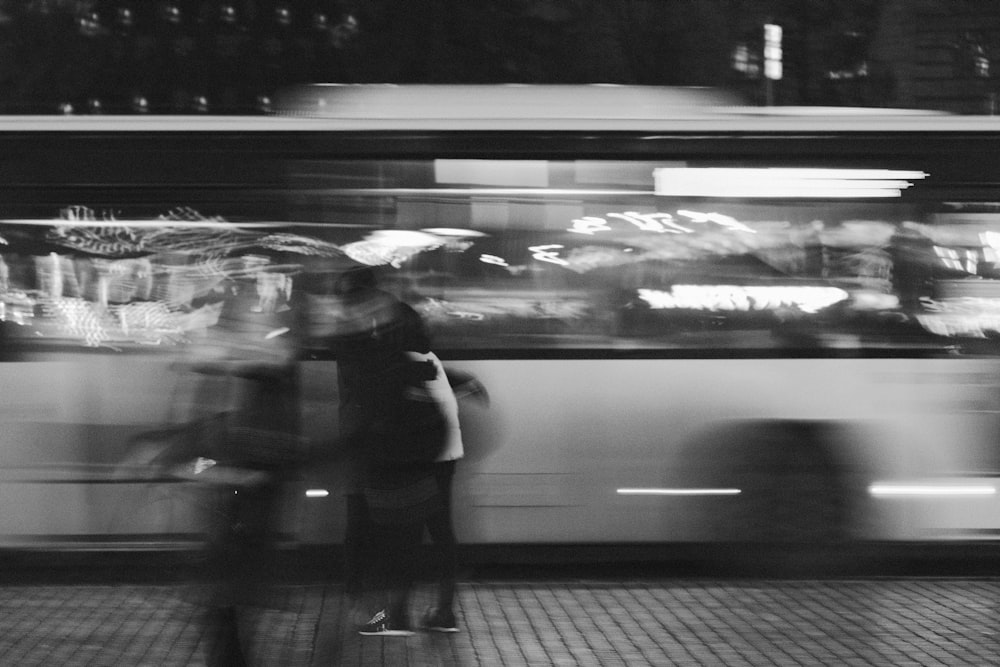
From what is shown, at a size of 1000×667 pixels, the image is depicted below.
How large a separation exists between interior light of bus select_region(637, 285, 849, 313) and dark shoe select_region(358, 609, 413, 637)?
267 cm

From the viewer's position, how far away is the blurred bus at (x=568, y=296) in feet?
26.0

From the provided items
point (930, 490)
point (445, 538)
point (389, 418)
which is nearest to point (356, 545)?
point (445, 538)

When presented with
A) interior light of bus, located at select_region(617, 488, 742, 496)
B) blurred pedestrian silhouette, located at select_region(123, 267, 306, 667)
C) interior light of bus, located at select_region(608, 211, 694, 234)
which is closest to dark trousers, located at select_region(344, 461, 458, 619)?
blurred pedestrian silhouette, located at select_region(123, 267, 306, 667)

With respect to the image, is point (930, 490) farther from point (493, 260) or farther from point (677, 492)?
point (493, 260)

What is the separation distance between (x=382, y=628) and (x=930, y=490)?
3.69m

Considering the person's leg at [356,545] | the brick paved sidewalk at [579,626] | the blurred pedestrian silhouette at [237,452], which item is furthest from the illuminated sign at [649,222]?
the blurred pedestrian silhouette at [237,452]

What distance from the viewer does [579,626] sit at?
6867 mm

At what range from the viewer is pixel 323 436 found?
26.1 feet

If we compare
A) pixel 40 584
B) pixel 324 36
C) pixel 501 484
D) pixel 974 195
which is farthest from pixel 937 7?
A: pixel 40 584

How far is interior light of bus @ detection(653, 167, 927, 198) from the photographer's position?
8062 millimetres

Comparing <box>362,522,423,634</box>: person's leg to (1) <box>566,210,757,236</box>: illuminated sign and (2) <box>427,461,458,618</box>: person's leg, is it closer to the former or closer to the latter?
(2) <box>427,461,458,618</box>: person's leg

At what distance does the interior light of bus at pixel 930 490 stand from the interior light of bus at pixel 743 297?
1198mm

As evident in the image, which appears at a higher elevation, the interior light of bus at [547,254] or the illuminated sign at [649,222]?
the illuminated sign at [649,222]

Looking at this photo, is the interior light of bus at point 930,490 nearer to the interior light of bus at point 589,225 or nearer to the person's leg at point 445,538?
the interior light of bus at point 589,225
